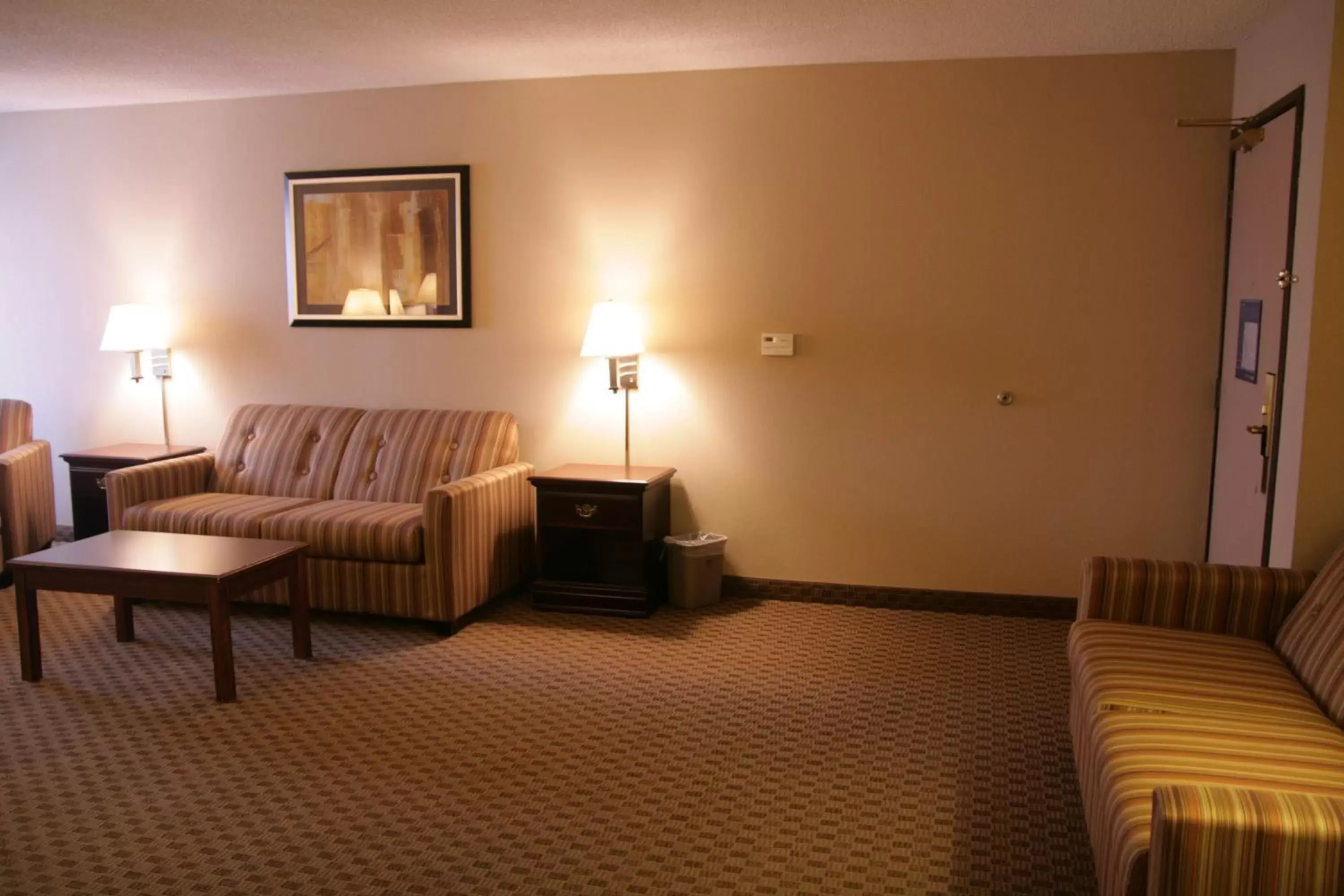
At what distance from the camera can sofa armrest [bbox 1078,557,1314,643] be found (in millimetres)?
2914

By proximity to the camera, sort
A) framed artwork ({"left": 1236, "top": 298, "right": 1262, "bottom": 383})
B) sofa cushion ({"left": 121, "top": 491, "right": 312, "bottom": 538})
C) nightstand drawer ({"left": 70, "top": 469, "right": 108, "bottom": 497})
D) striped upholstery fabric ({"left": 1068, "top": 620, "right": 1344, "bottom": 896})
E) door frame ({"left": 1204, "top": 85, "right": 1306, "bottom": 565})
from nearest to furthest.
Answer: striped upholstery fabric ({"left": 1068, "top": 620, "right": 1344, "bottom": 896}), door frame ({"left": 1204, "top": 85, "right": 1306, "bottom": 565}), framed artwork ({"left": 1236, "top": 298, "right": 1262, "bottom": 383}), sofa cushion ({"left": 121, "top": 491, "right": 312, "bottom": 538}), nightstand drawer ({"left": 70, "top": 469, "right": 108, "bottom": 497})

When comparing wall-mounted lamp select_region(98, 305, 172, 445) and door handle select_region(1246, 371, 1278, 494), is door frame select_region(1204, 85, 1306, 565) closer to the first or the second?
door handle select_region(1246, 371, 1278, 494)

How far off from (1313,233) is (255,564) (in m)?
3.59

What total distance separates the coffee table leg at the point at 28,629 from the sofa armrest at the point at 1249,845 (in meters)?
3.70

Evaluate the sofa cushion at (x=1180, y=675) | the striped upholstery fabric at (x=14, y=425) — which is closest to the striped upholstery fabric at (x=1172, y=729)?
the sofa cushion at (x=1180, y=675)

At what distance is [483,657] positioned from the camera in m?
4.07

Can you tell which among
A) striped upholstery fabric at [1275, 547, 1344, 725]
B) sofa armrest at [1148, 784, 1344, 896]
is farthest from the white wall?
sofa armrest at [1148, 784, 1344, 896]

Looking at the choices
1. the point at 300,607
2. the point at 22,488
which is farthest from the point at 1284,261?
the point at 22,488

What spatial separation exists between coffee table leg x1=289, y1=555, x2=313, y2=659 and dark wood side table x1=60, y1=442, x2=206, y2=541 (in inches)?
61.2

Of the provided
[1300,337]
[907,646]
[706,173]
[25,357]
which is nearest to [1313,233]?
[1300,337]

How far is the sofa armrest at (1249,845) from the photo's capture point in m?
1.64

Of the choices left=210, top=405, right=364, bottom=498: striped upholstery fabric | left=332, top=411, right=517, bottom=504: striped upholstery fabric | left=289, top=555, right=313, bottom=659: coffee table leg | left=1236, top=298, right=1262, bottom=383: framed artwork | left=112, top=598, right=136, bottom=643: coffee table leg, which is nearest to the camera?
left=1236, top=298, right=1262, bottom=383: framed artwork

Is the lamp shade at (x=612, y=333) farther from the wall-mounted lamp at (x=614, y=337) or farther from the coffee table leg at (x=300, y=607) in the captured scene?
the coffee table leg at (x=300, y=607)

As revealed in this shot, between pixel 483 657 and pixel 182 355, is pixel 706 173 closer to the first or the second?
pixel 483 657
